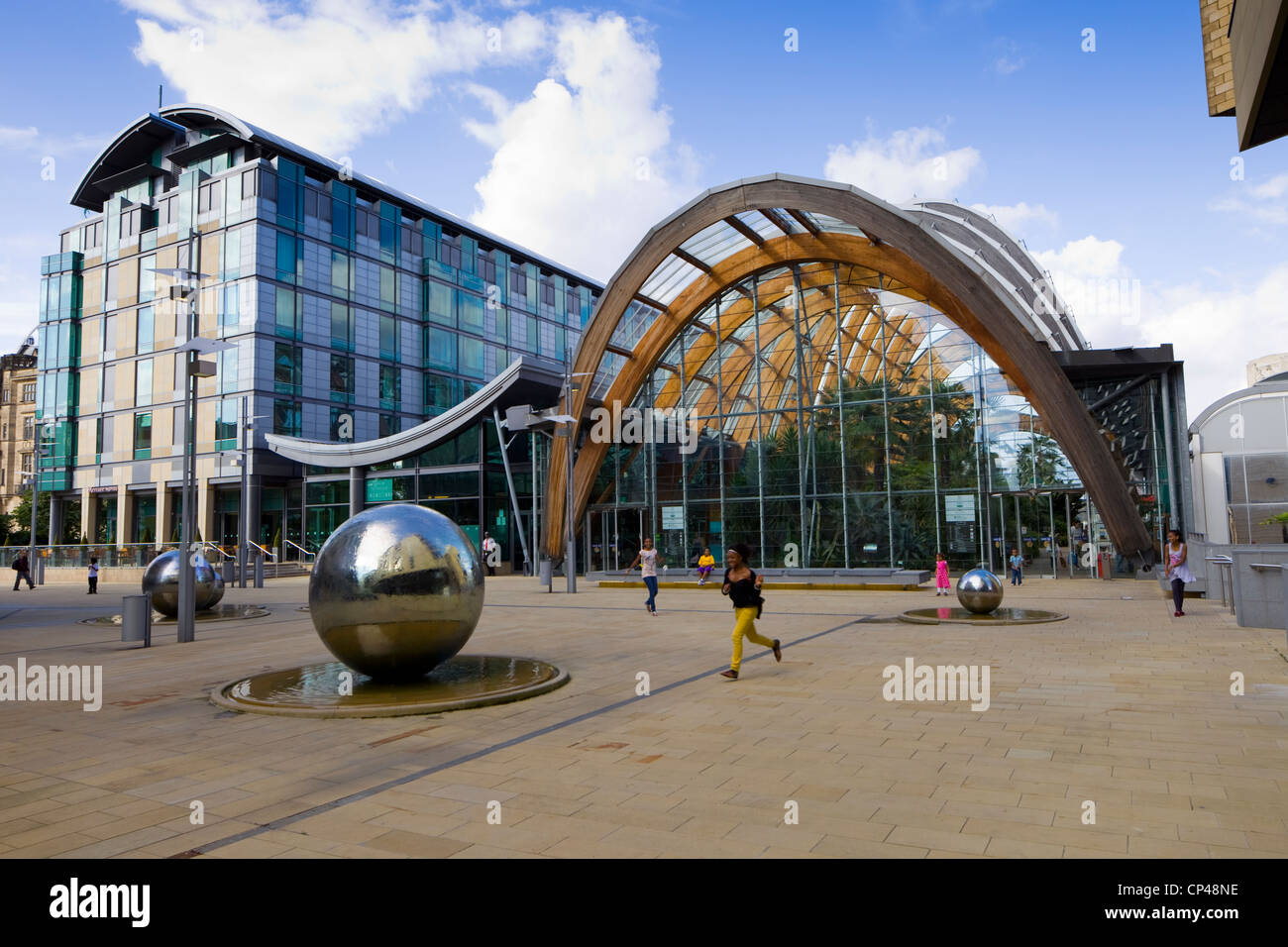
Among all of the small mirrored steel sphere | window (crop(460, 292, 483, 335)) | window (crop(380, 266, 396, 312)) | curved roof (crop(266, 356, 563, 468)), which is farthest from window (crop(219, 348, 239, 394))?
the small mirrored steel sphere

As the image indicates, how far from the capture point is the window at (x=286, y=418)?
163 feet

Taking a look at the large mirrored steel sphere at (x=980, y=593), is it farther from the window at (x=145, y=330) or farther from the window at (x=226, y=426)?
the window at (x=145, y=330)

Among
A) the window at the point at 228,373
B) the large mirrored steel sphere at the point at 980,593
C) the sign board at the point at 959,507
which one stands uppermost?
the window at the point at 228,373

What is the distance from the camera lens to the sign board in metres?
30.0

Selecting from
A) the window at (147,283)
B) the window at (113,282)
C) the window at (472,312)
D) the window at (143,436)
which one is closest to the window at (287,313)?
the window at (147,283)

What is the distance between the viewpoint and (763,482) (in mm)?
33281

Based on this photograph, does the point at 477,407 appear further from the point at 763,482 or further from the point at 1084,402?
the point at 1084,402

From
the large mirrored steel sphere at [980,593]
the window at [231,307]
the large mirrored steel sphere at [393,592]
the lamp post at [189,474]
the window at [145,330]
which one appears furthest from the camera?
the window at [145,330]

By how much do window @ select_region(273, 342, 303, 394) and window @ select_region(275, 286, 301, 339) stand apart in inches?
31.4

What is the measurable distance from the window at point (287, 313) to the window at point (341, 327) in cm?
265

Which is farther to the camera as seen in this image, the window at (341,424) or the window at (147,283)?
the window at (147,283)

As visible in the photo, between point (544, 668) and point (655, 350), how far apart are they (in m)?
26.1
